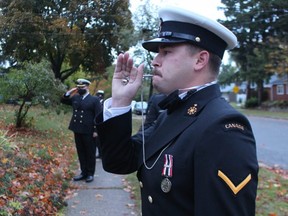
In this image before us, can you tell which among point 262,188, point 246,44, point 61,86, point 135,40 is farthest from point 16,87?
point 246,44

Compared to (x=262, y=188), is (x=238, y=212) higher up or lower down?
higher up

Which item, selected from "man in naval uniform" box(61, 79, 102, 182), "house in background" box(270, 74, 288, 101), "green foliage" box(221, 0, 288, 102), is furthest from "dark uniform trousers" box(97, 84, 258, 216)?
"house in background" box(270, 74, 288, 101)

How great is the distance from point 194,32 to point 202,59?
0.14m

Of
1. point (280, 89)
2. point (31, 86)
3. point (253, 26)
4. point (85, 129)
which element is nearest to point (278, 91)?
point (280, 89)

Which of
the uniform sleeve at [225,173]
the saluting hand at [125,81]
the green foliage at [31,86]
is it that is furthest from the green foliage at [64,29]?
the uniform sleeve at [225,173]

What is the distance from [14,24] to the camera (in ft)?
90.0

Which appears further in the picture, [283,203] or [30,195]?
[283,203]

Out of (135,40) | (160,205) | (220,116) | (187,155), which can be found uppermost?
(135,40)

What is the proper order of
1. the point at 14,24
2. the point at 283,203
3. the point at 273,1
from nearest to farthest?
the point at 283,203 → the point at 14,24 → the point at 273,1

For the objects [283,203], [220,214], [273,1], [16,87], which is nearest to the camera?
[220,214]

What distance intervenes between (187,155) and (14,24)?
92.0 feet

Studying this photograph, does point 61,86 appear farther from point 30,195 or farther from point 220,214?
point 220,214

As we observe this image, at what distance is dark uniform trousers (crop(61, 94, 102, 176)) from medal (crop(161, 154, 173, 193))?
620cm

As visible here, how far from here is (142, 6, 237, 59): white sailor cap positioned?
189 cm
